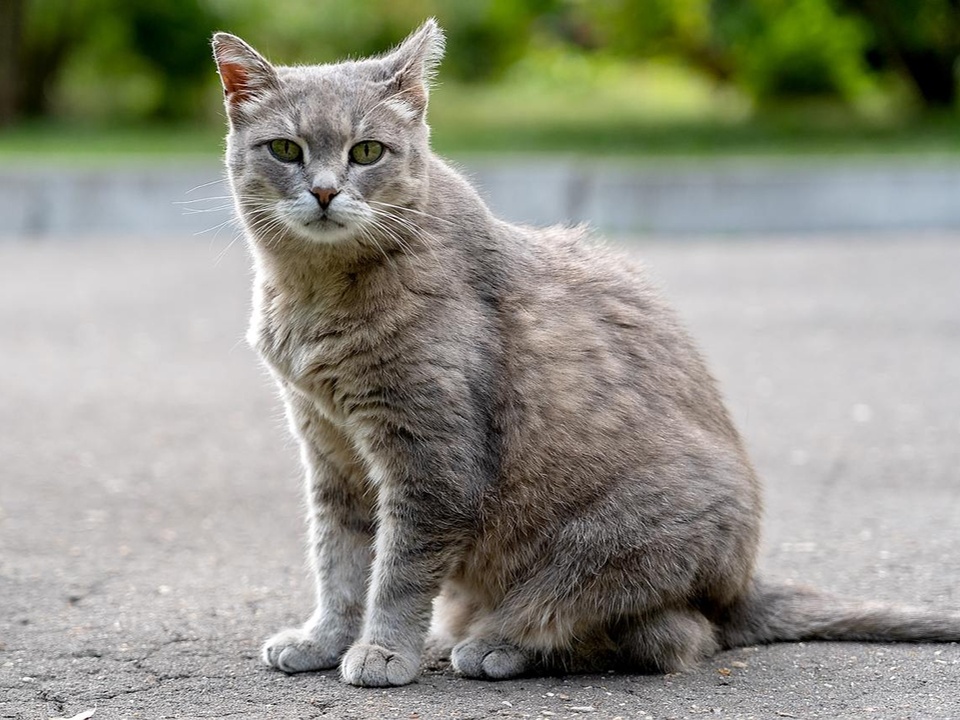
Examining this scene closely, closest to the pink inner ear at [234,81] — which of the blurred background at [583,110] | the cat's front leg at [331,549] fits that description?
the cat's front leg at [331,549]

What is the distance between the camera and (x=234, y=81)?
3473mm

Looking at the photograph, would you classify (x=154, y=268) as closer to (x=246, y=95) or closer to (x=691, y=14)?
(x=246, y=95)

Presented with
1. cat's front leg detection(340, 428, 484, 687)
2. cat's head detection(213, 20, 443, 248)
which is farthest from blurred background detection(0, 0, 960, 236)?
cat's front leg detection(340, 428, 484, 687)

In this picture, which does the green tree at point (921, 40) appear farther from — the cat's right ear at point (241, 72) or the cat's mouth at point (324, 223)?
the cat's mouth at point (324, 223)

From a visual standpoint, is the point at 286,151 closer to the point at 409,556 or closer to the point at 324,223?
the point at 324,223

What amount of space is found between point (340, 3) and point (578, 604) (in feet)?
48.6

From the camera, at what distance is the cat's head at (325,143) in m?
3.29

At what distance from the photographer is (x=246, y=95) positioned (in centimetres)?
346

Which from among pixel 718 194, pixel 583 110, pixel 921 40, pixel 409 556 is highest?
pixel 921 40

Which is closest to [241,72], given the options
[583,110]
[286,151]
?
[286,151]

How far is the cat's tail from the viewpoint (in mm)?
3486

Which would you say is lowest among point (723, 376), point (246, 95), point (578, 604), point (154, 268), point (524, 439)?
point (154, 268)

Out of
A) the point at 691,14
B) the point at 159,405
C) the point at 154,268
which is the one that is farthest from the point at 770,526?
the point at 691,14

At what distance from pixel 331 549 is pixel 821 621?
130 centimetres
